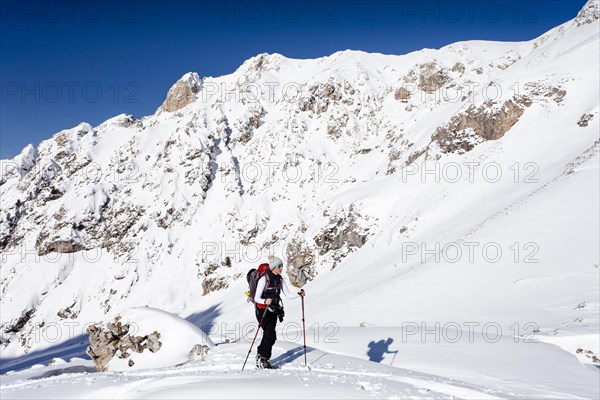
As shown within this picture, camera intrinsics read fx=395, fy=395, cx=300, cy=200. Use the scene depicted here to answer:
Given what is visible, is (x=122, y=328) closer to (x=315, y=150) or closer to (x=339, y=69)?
(x=315, y=150)

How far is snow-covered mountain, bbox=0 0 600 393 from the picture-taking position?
1802cm

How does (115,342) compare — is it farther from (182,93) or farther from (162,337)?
(182,93)

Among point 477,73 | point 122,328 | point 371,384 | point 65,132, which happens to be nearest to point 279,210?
point 477,73

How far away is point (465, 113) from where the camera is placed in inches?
1565

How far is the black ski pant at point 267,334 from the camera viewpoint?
7.60m

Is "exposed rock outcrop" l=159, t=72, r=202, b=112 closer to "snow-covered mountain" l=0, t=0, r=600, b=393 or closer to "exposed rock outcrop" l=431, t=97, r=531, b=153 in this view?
"snow-covered mountain" l=0, t=0, r=600, b=393

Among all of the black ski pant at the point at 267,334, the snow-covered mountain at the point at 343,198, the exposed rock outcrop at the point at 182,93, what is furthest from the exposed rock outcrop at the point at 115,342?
the exposed rock outcrop at the point at 182,93

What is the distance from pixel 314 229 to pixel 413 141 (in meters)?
15.7

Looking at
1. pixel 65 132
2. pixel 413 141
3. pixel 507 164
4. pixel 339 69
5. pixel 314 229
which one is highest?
pixel 339 69

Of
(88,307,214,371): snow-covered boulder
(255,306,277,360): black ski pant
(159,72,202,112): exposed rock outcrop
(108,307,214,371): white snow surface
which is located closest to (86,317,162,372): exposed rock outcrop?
(88,307,214,371): snow-covered boulder

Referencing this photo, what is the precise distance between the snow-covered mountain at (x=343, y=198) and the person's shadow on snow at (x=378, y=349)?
2680 millimetres

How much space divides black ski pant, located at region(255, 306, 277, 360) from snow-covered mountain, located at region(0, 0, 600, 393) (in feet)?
23.4

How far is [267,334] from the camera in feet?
25.2

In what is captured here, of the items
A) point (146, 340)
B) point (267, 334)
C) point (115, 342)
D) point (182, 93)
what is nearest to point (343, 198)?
point (115, 342)
